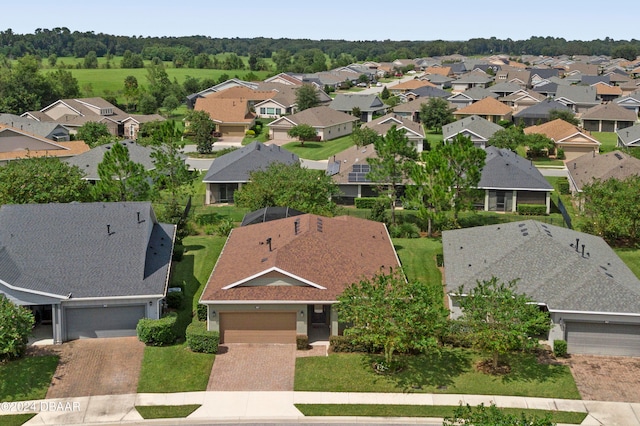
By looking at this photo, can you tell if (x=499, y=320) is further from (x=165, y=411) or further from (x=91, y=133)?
(x=91, y=133)

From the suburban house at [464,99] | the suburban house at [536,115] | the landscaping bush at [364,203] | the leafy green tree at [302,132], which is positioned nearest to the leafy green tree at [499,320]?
the landscaping bush at [364,203]

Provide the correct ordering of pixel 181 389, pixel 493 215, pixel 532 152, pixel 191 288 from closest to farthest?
pixel 181 389 < pixel 191 288 < pixel 493 215 < pixel 532 152

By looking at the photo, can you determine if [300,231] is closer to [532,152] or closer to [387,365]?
[387,365]

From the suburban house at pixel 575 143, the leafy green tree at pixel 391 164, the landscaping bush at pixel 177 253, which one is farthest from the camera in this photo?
the suburban house at pixel 575 143

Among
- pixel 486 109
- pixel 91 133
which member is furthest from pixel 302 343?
pixel 486 109

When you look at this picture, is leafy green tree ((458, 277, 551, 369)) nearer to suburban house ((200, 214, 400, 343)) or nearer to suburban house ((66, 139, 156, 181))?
Result: suburban house ((200, 214, 400, 343))

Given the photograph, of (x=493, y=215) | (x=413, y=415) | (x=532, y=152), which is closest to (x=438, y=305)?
(x=413, y=415)

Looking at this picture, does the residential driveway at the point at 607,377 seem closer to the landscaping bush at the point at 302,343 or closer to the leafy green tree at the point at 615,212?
the landscaping bush at the point at 302,343
